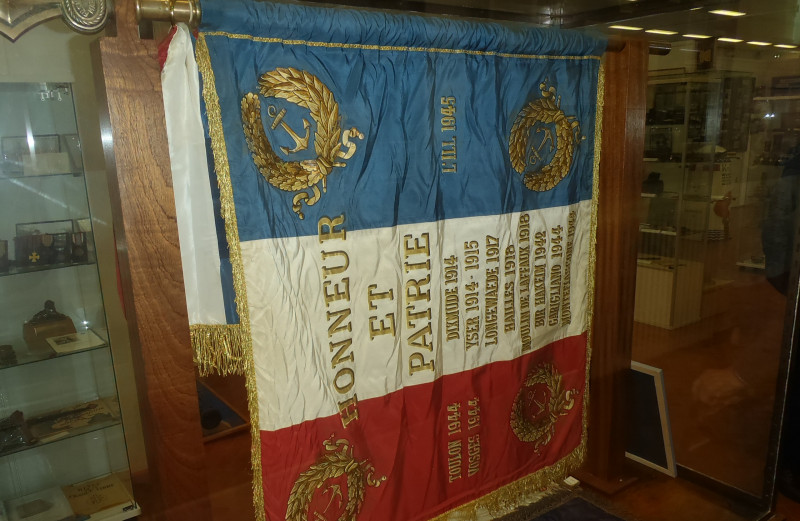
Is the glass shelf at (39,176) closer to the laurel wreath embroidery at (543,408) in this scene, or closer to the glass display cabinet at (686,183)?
the laurel wreath embroidery at (543,408)

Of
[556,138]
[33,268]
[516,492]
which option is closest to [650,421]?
[516,492]

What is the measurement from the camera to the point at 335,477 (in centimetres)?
149

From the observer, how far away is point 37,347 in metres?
2.10

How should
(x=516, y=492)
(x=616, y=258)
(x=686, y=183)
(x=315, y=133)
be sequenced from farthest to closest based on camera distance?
(x=686, y=183), (x=616, y=258), (x=516, y=492), (x=315, y=133)

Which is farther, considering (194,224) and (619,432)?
(619,432)

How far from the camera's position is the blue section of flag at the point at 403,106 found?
4.10 ft

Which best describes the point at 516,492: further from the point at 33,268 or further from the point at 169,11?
the point at 33,268

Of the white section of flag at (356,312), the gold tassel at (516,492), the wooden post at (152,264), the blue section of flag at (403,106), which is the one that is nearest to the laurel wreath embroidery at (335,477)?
the white section of flag at (356,312)

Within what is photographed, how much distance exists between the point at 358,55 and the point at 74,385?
173cm

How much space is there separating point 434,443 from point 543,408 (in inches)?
19.0

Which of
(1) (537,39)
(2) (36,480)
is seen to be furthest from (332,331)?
(2) (36,480)

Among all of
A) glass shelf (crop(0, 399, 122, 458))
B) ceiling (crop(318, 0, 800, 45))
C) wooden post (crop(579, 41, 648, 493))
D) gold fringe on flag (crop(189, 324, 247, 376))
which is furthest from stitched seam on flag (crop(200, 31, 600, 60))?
glass shelf (crop(0, 399, 122, 458))

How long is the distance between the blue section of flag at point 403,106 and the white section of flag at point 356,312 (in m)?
0.05

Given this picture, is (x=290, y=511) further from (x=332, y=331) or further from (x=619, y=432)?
(x=619, y=432)
